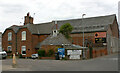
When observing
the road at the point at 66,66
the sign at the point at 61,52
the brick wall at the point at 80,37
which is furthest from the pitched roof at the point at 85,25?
the road at the point at 66,66

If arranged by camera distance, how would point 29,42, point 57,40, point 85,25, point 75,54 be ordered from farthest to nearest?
point 85,25
point 29,42
point 57,40
point 75,54

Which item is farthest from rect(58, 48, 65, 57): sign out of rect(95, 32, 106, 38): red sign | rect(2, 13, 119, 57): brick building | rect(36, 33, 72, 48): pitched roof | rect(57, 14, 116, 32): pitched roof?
rect(57, 14, 116, 32): pitched roof

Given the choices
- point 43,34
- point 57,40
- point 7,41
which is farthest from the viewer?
point 7,41

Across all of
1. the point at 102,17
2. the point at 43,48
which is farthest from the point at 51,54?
the point at 102,17

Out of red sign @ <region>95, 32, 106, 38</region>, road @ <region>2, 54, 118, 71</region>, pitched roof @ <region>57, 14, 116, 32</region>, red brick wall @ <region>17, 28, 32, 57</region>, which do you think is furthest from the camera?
pitched roof @ <region>57, 14, 116, 32</region>

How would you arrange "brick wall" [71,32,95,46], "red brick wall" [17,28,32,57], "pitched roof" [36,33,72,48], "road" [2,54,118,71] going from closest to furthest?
"road" [2,54,118,71]
"pitched roof" [36,33,72,48]
"red brick wall" [17,28,32,57]
"brick wall" [71,32,95,46]

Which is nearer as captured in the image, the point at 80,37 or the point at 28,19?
the point at 80,37

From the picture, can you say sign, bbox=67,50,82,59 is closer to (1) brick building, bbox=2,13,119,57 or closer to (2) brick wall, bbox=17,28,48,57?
(1) brick building, bbox=2,13,119,57

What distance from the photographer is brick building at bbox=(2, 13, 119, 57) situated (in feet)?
133

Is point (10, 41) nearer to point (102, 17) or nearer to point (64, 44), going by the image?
point (64, 44)

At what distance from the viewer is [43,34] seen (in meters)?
44.3

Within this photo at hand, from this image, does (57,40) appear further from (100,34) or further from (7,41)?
(7,41)

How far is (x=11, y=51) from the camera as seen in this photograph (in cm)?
4350

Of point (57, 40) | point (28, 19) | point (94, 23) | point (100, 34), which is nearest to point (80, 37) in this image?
point (100, 34)
